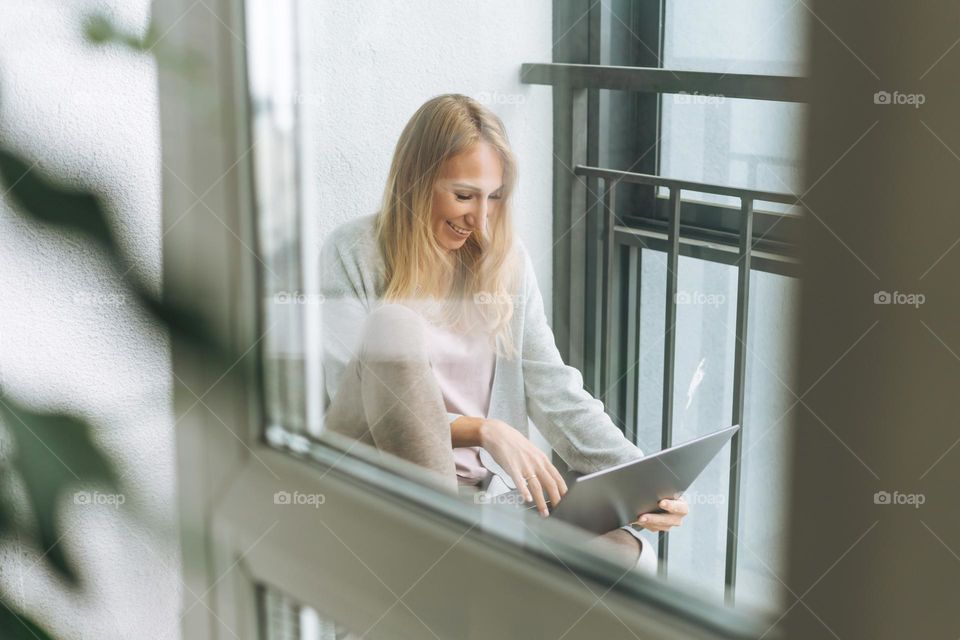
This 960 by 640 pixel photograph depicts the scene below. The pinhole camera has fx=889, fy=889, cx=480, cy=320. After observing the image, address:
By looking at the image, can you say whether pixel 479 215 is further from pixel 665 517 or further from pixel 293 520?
pixel 293 520

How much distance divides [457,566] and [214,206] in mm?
559

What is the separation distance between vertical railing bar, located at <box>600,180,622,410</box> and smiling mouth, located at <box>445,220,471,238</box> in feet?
0.52

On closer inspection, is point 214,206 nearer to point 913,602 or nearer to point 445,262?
point 445,262

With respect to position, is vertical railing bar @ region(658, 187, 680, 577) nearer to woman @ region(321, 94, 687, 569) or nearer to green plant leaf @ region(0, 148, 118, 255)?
woman @ region(321, 94, 687, 569)

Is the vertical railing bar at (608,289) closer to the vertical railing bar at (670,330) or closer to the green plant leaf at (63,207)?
the vertical railing bar at (670,330)

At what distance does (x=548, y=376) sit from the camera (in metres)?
1.03

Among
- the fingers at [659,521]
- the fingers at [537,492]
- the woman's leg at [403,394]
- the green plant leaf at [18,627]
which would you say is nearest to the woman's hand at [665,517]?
the fingers at [659,521]

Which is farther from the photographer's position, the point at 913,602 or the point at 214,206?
the point at 214,206

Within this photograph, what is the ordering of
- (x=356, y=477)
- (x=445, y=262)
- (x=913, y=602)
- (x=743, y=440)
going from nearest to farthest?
1. (x=913, y=602)
2. (x=743, y=440)
3. (x=445, y=262)
4. (x=356, y=477)

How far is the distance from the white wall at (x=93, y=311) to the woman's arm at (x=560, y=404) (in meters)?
0.49

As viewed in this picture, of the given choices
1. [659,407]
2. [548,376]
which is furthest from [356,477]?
[659,407]

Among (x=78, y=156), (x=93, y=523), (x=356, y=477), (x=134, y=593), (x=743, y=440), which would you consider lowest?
(x=134, y=593)

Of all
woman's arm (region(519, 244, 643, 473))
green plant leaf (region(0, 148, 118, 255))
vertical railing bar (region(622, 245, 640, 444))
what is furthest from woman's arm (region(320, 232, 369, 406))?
green plant leaf (region(0, 148, 118, 255))

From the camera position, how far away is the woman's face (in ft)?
3.26
